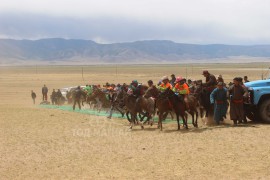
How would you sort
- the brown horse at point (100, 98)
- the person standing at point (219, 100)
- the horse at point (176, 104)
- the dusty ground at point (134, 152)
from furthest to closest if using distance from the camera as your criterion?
the brown horse at point (100, 98)
the person standing at point (219, 100)
the horse at point (176, 104)
the dusty ground at point (134, 152)

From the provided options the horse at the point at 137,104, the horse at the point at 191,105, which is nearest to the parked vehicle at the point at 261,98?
the horse at the point at 191,105

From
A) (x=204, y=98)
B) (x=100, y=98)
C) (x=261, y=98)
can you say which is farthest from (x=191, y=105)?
(x=100, y=98)

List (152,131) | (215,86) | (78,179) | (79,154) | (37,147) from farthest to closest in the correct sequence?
(215,86), (152,131), (37,147), (79,154), (78,179)

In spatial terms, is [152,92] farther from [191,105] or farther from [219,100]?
[219,100]

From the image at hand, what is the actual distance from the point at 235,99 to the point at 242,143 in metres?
4.05

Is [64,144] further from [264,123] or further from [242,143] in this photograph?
[264,123]

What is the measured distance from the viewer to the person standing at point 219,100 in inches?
656

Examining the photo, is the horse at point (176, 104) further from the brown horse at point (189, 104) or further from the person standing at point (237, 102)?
the person standing at point (237, 102)

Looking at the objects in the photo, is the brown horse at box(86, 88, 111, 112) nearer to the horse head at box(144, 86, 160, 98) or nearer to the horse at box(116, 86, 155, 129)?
the horse at box(116, 86, 155, 129)

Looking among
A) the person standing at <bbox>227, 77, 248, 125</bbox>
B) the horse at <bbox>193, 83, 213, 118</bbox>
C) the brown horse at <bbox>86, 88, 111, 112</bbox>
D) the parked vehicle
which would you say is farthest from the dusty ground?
the brown horse at <bbox>86, 88, 111, 112</bbox>

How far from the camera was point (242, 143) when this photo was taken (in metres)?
12.6

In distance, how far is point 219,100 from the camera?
16688mm

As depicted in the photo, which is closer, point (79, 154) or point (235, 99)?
point (79, 154)

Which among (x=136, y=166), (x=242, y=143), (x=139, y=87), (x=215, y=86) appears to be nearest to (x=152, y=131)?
(x=139, y=87)
